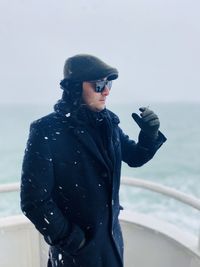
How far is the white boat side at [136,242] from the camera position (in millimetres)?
1362

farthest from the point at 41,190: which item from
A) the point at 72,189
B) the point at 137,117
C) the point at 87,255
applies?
the point at 137,117

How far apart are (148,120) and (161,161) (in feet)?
92.0

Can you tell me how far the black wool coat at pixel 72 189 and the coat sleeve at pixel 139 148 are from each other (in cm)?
11

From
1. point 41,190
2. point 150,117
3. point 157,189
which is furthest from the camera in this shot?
point 157,189

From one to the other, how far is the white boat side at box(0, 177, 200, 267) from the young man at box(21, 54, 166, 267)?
0.46 metres

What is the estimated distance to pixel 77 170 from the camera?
2.91 ft

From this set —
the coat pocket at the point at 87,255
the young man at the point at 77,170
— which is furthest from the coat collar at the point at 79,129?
the coat pocket at the point at 87,255

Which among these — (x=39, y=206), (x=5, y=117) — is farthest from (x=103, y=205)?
(x=5, y=117)

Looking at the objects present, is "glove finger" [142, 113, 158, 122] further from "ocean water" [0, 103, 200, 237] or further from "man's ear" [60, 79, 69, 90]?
"ocean water" [0, 103, 200, 237]

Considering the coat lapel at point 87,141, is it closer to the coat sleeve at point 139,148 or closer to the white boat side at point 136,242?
the coat sleeve at point 139,148

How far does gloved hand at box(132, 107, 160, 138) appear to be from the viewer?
3.17 ft

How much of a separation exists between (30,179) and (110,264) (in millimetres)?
363

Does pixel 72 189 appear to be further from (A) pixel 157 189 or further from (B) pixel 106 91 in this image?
(A) pixel 157 189

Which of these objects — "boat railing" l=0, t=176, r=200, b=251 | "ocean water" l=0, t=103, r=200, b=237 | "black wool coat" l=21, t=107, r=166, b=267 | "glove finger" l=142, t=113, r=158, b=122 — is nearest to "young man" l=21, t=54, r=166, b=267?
"black wool coat" l=21, t=107, r=166, b=267
